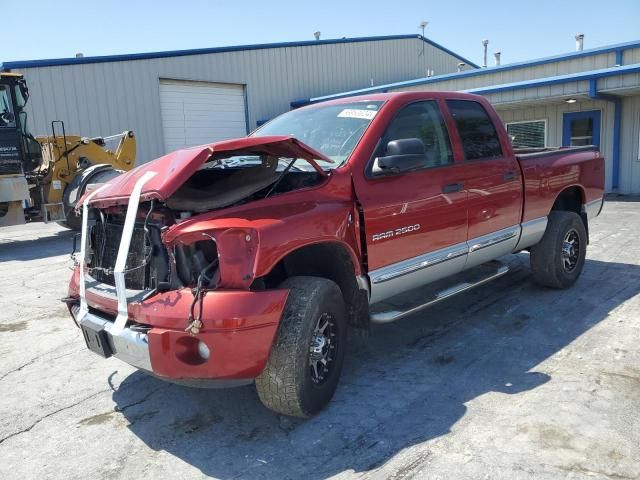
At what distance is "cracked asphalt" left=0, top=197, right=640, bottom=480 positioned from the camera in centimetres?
292

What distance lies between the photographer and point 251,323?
2922mm

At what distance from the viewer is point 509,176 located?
509 cm

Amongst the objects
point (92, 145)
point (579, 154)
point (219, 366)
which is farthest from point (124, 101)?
point (219, 366)

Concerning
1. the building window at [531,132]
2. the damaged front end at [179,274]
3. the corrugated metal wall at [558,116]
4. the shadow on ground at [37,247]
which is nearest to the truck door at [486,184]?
the damaged front end at [179,274]

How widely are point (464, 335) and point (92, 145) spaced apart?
10.9 meters

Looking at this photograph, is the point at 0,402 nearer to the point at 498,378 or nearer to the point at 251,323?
the point at 251,323

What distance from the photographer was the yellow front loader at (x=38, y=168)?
11102 millimetres

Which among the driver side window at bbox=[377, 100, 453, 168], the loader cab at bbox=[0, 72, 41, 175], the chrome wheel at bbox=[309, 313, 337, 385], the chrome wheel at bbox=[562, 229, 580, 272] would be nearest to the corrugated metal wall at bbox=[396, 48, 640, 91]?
the chrome wheel at bbox=[562, 229, 580, 272]

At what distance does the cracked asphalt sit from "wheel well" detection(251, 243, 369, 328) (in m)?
0.53

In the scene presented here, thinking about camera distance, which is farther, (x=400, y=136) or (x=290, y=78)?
(x=290, y=78)

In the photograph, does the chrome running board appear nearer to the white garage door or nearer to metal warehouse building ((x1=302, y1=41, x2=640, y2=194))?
metal warehouse building ((x1=302, y1=41, x2=640, y2=194))

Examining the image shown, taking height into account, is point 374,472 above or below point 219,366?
below

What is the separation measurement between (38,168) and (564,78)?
1275cm

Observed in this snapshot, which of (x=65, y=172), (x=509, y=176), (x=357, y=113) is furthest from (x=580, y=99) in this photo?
(x=65, y=172)
